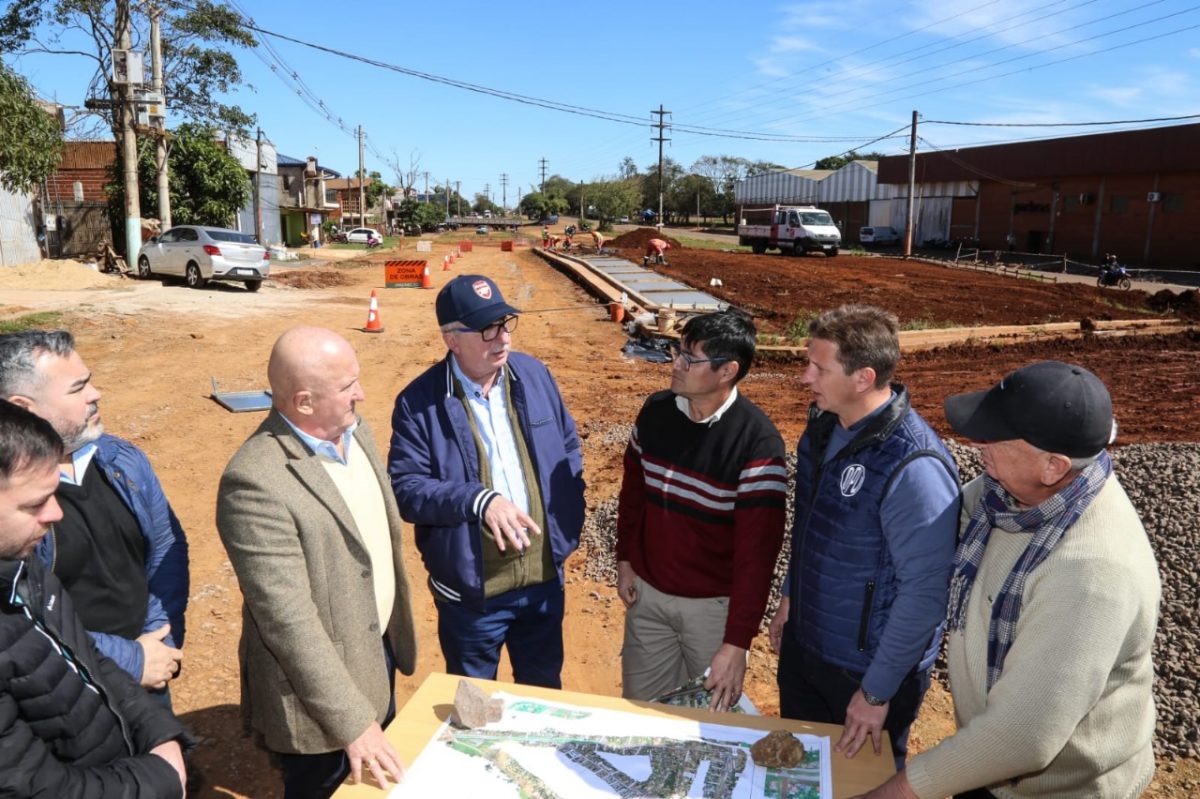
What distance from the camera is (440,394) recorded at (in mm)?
3010

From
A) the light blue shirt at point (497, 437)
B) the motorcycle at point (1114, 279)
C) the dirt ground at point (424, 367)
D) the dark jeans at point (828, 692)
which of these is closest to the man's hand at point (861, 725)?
the dark jeans at point (828, 692)

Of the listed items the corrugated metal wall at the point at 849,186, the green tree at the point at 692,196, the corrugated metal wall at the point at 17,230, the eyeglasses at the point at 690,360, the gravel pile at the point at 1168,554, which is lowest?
the gravel pile at the point at 1168,554

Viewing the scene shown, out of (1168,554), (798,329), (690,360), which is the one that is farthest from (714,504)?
(798,329)

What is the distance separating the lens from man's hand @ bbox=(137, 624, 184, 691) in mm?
2549

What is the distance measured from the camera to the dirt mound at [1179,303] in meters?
17.9

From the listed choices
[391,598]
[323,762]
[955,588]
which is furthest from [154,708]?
[955,588]

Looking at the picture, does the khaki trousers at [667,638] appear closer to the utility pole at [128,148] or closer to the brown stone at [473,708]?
the brown stone at [473,708]

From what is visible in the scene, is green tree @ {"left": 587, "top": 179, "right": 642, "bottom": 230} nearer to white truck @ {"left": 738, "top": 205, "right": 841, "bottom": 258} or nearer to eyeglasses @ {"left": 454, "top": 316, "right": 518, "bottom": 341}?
white truck @ {"left": 738, "top": 205, "right": 841, "bottom": 258}

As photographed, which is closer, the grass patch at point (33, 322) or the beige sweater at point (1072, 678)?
the beige sweater at point (1072, 678)

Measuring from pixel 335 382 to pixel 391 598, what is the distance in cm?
85

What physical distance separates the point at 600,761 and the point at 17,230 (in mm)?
29033

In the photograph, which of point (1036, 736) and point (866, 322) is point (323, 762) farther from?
point (866, 322)

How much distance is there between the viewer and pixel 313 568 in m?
2.37

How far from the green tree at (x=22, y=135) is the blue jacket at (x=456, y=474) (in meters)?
14.9
